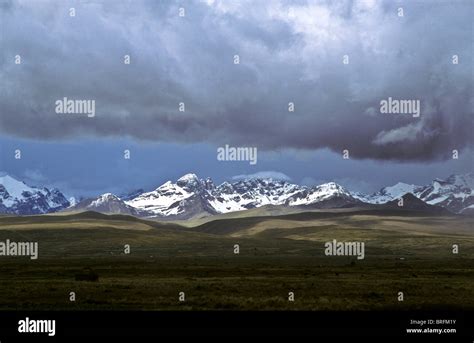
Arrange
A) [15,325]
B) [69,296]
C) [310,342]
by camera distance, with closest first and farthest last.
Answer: [310,342] < [15,325] < [69,296]

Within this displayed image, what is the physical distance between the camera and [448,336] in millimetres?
36594

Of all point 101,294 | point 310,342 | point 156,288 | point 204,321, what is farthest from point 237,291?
point 310,342

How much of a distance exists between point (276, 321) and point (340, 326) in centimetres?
457

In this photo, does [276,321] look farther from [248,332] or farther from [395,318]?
[395,318]

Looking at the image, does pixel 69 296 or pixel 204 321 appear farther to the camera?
pixel 69 296

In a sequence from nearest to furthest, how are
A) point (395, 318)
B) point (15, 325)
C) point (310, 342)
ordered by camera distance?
point (310, 342) → point (15, 325) → point (395, 318)

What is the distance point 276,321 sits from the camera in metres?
39.9

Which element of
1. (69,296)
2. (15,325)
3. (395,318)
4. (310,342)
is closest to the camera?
(310,342)

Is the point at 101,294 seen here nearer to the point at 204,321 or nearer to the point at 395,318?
the point at 204,321

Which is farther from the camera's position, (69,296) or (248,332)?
(69,296)

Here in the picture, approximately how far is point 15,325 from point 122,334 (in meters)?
7.93

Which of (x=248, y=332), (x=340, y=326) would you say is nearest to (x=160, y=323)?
(x=248, y=332)

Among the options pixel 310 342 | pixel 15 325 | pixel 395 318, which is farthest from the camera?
pixel 395 318

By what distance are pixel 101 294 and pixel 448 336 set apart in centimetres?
2988
